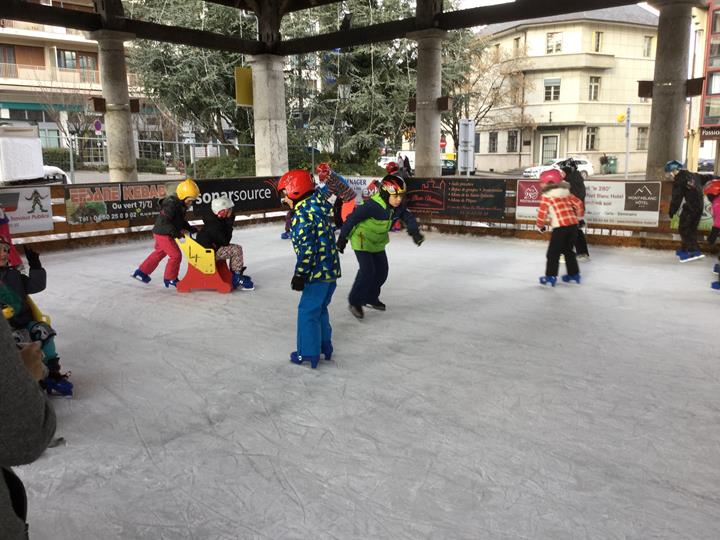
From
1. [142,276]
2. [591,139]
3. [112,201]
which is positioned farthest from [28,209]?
[591,139]

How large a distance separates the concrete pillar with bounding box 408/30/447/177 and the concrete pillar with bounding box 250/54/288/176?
14.3 feet

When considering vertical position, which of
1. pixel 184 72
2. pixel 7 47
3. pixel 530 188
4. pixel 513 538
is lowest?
pixel 513 538

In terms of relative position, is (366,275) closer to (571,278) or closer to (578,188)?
(571,278)

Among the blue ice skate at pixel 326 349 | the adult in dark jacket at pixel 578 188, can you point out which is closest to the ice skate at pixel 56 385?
the blue ice skate at pixel 326 349

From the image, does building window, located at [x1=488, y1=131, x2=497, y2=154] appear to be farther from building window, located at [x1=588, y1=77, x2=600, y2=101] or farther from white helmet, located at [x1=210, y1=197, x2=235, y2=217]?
white helmet, located at [x1=210, y1=197, x2=235, y2=217]

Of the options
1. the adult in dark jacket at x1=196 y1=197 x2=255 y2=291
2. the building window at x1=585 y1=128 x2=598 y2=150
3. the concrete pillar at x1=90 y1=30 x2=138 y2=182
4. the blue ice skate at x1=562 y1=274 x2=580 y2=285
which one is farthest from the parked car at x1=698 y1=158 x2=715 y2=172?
the adult in dark jacket at x1=196 y1=197 x2=255 y2=291

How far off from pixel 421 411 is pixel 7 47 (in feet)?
131

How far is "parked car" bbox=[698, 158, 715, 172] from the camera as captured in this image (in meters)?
40.5

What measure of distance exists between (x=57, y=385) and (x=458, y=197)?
1036 cm

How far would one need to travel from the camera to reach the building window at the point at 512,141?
150 feet

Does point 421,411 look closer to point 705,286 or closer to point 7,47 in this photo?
point 705,286

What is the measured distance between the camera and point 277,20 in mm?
16953

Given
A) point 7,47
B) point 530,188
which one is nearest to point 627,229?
point 530,188

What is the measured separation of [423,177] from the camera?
1441 centimetres
